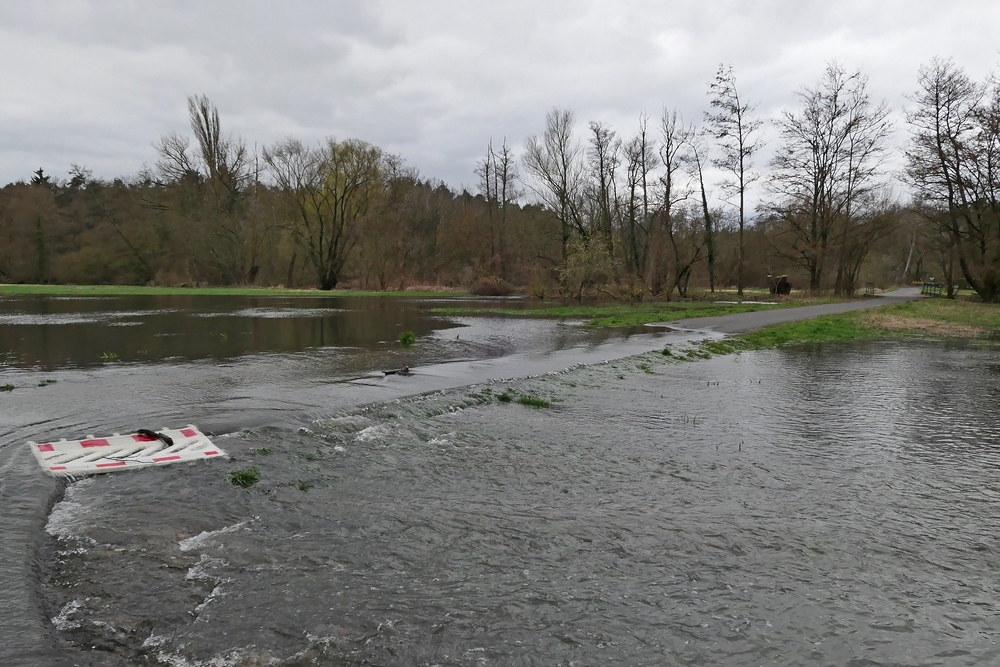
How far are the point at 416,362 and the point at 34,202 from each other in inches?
2461

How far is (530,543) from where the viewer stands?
4984mm

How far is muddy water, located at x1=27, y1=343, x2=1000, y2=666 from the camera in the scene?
12.0 ft

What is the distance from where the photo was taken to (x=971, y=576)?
4.46 m

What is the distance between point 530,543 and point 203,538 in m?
2.56

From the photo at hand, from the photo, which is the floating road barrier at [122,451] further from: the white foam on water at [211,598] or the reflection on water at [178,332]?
the reflection on water at [178,332]

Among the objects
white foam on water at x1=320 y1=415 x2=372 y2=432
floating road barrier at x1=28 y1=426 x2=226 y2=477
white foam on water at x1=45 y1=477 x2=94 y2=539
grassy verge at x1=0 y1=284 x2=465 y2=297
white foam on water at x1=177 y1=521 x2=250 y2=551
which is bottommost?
white foam on water at x1=177 y1=521 x2=250 y2=551

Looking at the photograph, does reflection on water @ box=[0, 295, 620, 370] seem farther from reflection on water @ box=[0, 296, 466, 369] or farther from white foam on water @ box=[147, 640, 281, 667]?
white foam on water @ box=[147, 640, 281, 667]

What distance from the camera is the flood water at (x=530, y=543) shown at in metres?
3.67

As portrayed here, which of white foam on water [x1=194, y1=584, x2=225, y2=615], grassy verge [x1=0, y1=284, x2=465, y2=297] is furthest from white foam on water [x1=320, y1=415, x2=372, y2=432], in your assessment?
grassy verge [x1=0, y1=284, x2=465, y2=297]

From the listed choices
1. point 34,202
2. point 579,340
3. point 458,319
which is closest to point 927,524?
point 579,340

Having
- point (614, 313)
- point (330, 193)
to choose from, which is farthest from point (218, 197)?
point (614, 313)

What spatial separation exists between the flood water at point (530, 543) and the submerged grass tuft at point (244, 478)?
0.17 metres

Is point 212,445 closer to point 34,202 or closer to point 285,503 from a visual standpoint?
point 285,503

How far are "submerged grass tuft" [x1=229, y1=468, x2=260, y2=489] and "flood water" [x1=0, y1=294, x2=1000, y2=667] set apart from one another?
0.17 meters
